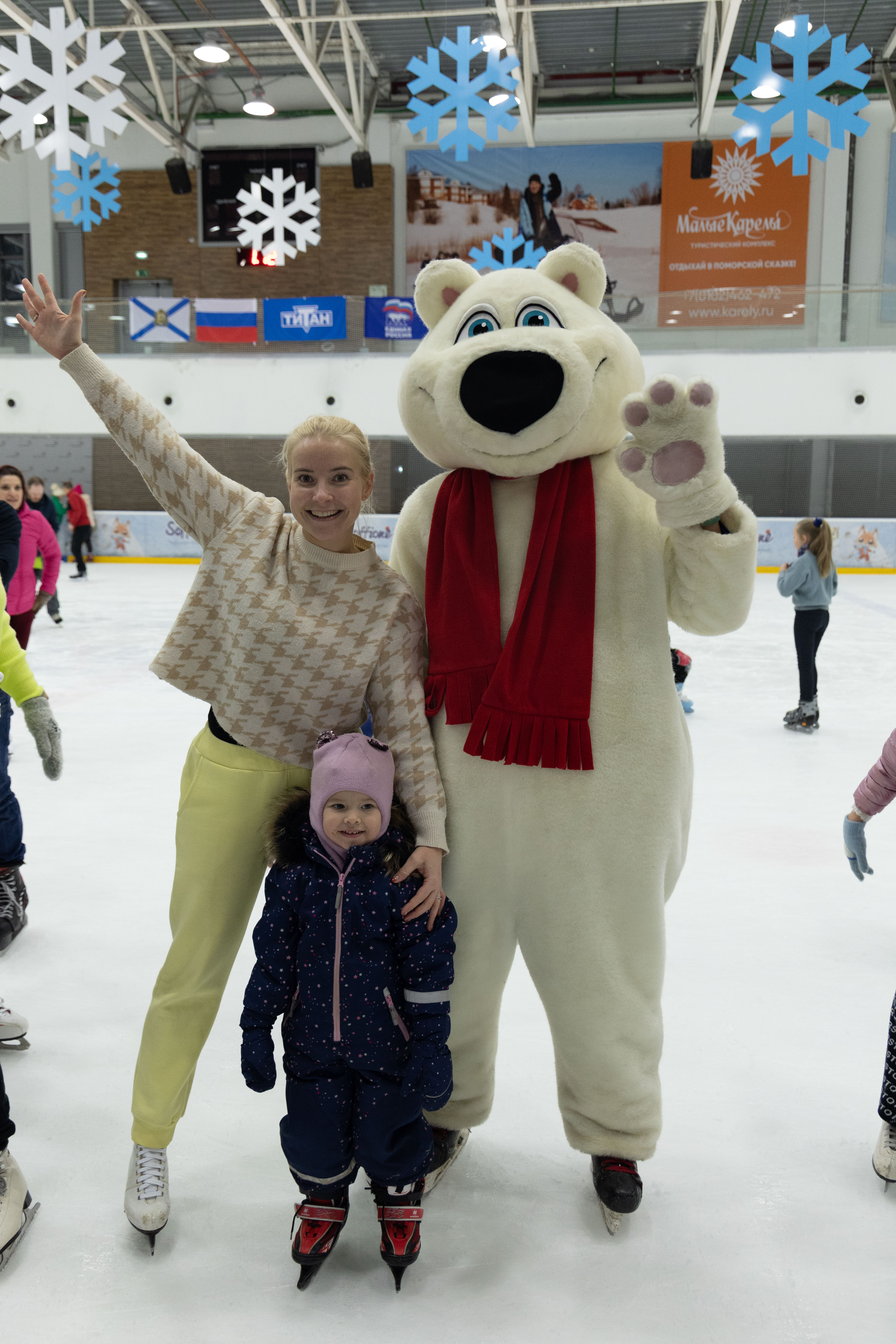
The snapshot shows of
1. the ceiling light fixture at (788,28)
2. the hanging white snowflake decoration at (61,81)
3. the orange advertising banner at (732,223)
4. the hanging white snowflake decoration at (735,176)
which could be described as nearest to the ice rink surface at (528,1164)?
the ceiling light fixture at (788,28)

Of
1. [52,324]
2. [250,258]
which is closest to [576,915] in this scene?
[52,324]

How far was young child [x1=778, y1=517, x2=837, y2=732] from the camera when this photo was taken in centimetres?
567

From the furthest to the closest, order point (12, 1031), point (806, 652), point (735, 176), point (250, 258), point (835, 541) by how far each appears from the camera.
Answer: point (250, 258) → point (735, 176) → point (835, 541) → point (806, 652) → point (12, 1031)

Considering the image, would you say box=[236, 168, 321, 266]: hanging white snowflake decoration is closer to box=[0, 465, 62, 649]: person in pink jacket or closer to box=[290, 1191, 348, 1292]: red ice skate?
box=[0, 465, 62, 649]: person in pink jacket

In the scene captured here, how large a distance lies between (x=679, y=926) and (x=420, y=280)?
6.97 feet

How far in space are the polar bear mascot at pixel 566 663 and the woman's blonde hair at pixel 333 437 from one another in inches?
4.6

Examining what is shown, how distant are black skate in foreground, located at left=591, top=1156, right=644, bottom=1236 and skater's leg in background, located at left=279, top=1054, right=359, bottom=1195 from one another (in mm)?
468

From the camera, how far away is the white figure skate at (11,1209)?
5.35 ft

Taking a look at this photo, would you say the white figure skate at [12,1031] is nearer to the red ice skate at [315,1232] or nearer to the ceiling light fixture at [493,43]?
the red ice skate at [315,1232]

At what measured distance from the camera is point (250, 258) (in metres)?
16.4

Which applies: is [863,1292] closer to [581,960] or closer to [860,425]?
[581,960]

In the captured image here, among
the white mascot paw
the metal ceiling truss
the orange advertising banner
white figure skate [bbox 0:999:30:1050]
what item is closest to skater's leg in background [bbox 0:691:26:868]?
white figure skate [bbox 0:999:30:1050]

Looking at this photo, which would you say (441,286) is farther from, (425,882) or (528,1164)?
(528,1164)

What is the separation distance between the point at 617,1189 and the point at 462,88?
5.82 metres
